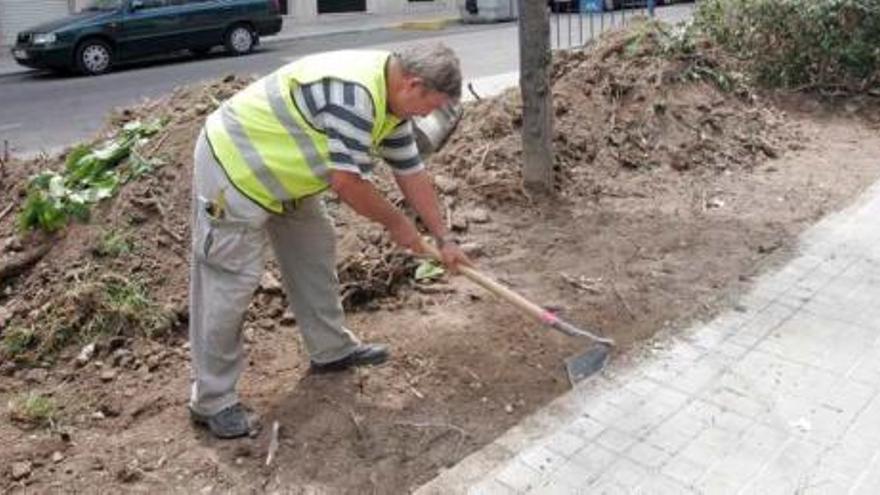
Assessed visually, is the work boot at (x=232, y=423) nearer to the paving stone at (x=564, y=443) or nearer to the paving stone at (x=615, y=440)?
the paving stone at (x=564, y=443)

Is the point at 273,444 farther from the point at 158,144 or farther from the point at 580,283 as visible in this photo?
the point at 158,144

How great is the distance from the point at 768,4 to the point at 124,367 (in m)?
6.64

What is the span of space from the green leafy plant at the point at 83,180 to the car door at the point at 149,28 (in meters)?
10.0

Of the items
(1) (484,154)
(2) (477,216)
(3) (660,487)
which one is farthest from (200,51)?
(3) (660,487)

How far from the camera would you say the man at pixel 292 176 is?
305cm

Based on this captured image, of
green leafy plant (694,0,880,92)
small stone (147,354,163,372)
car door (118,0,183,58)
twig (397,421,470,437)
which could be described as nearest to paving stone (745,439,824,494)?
twig (397,421,470,437)

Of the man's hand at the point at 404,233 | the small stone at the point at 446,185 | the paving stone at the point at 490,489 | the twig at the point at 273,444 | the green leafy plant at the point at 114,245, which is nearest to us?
the paving stone at the point at 490,489

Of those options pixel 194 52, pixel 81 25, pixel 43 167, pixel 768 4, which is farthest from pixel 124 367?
pixel 194 52

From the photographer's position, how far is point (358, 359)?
3.90 metres

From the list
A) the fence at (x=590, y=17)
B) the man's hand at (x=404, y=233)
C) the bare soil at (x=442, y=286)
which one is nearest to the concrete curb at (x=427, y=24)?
the fence at (x=590, y=17)

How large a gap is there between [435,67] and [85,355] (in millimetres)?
2073

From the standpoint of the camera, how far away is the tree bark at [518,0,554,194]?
17.9ft

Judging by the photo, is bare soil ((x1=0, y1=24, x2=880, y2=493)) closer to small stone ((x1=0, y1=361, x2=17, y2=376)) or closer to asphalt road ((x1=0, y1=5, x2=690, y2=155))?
small stone ((x1=0, y1=361, x2=17, y2=376))

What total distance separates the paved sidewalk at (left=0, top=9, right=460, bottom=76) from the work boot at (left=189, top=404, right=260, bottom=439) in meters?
16.7
